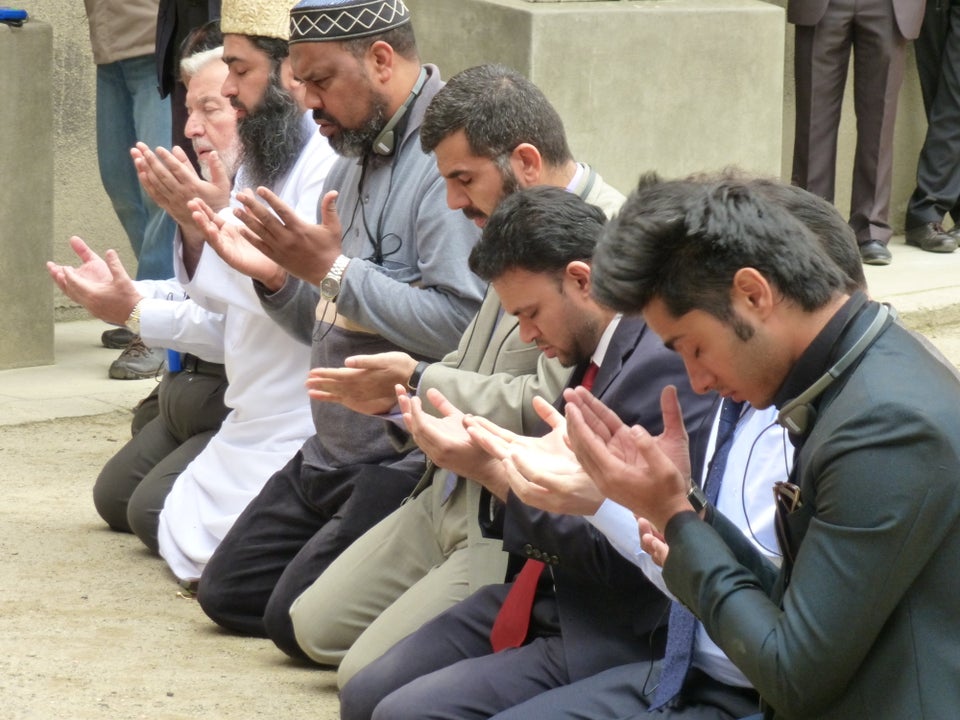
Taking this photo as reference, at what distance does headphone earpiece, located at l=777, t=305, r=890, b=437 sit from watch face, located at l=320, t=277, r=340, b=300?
1879mm

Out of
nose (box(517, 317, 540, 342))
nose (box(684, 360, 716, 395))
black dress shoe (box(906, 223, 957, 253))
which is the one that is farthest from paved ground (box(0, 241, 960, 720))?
black dress shoe (box(906, 223, 957, 253))

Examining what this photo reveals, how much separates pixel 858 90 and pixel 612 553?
5.67 metres

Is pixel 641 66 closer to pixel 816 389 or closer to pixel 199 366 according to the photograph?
pixel 199 366

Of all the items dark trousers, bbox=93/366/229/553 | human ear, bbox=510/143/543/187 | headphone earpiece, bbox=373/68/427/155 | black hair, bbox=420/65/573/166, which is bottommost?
dark trousers, bbox=93/366/229/553

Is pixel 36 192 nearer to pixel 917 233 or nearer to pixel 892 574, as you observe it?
pixel 917 233

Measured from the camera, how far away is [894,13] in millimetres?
8156

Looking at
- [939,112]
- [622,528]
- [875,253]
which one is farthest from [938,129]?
[622,528]

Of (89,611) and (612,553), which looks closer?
(612,553)

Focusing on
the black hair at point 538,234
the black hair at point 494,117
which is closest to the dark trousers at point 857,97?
the black hair at point 494,117

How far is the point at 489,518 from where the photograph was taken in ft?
12.7

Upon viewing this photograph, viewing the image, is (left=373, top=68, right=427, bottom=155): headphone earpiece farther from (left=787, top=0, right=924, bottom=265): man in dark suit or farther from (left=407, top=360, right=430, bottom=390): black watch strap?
(left=787, top=0, right=924, bottom=265): man in dark suit

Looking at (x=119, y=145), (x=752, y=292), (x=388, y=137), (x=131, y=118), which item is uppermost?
(x=752, y=292)

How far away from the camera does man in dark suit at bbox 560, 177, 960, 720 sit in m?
2.34

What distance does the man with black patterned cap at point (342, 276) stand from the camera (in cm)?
426
